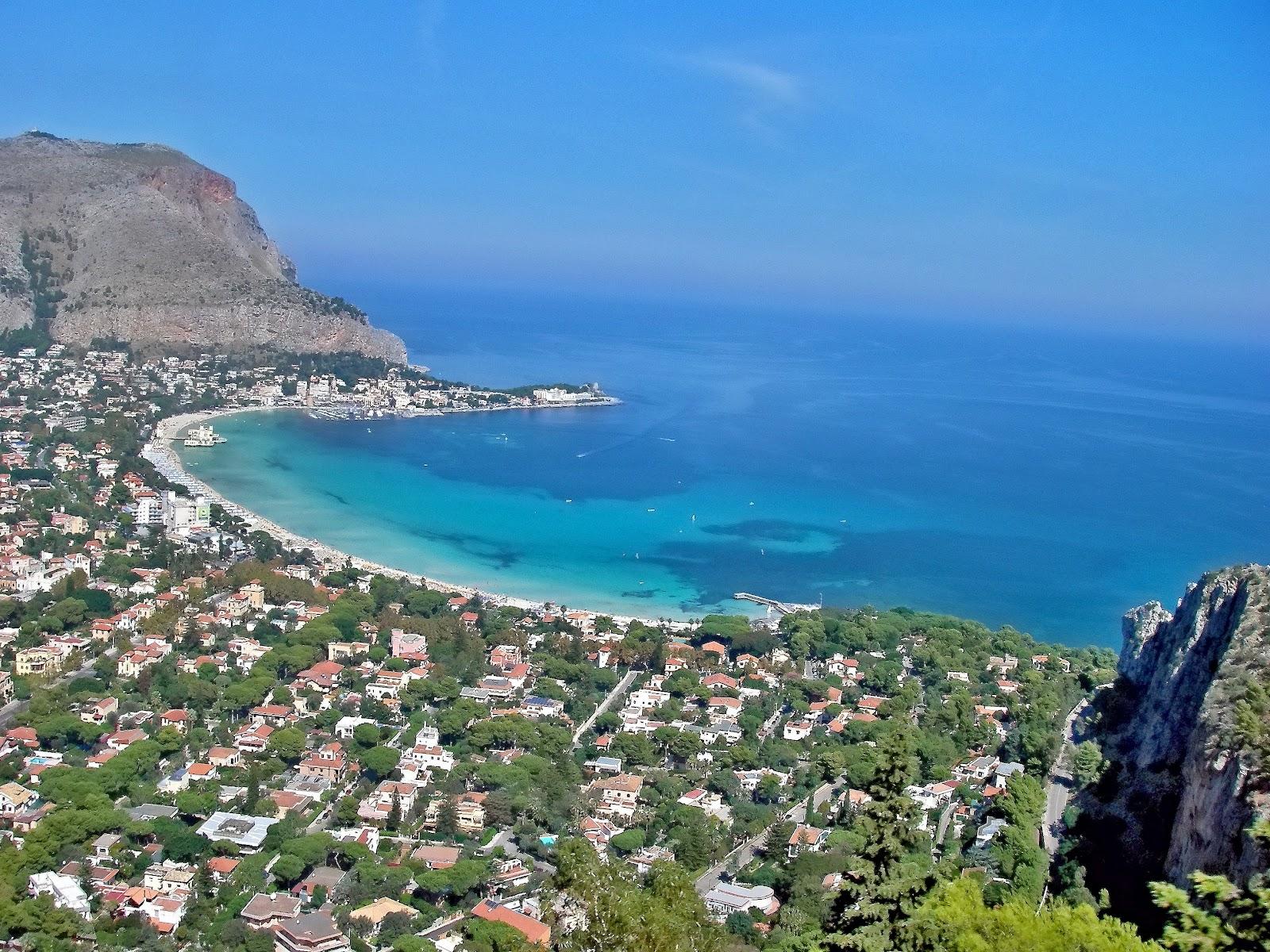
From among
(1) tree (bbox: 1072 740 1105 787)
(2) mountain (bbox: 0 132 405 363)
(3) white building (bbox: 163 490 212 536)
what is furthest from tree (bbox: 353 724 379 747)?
(2) mountain (bbox: 0 132 405 363)

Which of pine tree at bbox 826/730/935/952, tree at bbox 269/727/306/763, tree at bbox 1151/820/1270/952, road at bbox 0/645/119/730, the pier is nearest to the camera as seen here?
tree at bbox 1151/820/1270/952

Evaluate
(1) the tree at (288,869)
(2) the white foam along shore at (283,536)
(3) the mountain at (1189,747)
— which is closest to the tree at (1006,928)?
(3) the mountain at (1189,747)

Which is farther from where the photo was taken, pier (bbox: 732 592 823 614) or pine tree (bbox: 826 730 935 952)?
pier (bbox: 732 592 823 614)

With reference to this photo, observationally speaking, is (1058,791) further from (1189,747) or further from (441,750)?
(441,750)

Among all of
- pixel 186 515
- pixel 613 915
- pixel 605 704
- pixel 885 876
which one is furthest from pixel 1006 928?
pixel 186 515

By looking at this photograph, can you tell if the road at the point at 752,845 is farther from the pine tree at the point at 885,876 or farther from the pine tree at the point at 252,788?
the pine tree at the point at 885,876

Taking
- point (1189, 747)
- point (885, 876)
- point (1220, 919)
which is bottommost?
point (1189, 747)

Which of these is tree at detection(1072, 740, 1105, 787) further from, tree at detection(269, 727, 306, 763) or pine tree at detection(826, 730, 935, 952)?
tree at detection(269, 727, 306, 763)
